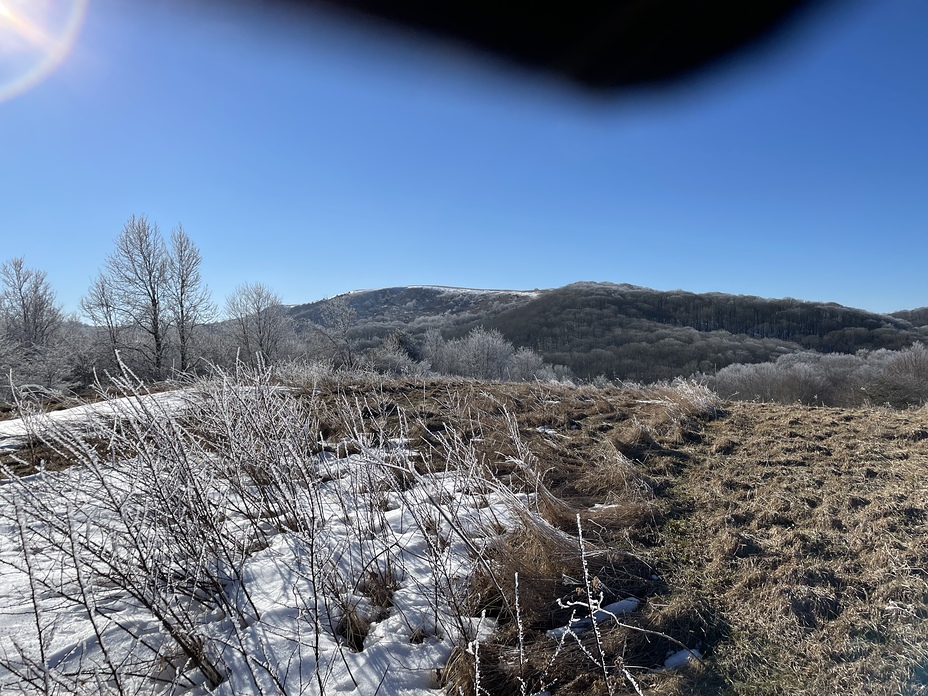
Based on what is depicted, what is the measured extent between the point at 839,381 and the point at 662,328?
47231 mm

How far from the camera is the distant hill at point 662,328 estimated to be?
60625mm

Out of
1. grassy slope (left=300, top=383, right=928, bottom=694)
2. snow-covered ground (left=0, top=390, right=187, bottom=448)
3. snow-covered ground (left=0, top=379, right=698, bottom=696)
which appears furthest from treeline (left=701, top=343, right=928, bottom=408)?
snow-covered ground (left=0, top=390, right=187, bottom=448)

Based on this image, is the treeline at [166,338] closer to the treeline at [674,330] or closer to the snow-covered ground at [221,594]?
the snow-covered ground at [221,594]

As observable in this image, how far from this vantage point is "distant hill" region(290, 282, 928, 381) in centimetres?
6062

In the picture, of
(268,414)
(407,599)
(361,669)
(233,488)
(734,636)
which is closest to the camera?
(361,669)

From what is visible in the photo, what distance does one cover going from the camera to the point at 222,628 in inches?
80.0

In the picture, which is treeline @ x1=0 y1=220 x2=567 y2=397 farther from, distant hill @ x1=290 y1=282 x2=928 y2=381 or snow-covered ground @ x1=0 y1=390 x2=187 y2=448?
distant hill @ x1=290 y1=282 x2=928 y2=381

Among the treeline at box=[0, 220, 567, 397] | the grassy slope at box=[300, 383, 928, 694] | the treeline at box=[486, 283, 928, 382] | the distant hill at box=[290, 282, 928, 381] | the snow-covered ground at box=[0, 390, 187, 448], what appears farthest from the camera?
the distant hill at box=[290, 282, 928, 381]

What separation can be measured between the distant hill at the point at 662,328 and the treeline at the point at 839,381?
16.4 metres

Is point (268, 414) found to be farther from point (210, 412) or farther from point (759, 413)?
point (759, 413)

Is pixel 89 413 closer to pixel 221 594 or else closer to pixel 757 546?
pixel 221 594

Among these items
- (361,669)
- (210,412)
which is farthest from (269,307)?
(361,669)

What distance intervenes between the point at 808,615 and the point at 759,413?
4.68 meters

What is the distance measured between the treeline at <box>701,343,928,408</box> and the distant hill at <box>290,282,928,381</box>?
53.7ft
